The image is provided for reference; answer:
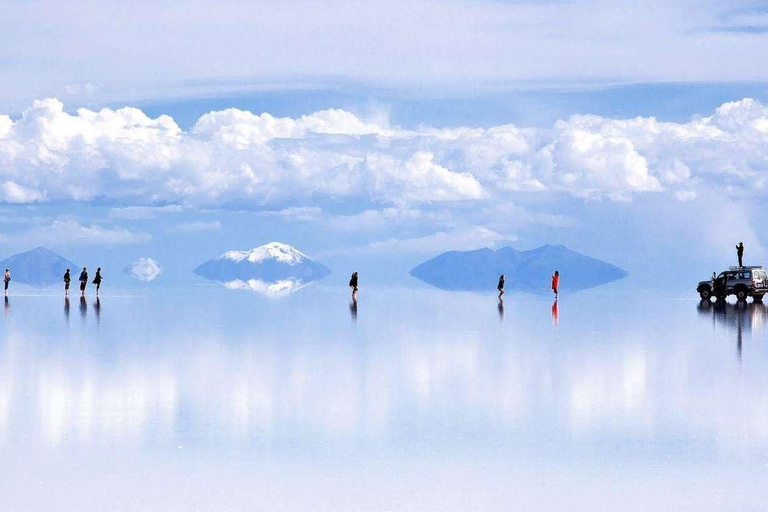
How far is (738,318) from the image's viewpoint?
46719 millimetres

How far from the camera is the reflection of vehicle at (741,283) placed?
67.4 metres

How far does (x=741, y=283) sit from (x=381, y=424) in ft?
183

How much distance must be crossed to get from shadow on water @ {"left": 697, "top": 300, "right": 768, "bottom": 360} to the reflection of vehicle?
3.59 meters

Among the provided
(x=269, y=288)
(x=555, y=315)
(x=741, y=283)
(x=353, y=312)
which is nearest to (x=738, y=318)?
(x=555, y=315)

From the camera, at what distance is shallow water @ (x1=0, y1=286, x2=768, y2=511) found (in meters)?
11.9

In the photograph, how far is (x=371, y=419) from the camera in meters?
16.5

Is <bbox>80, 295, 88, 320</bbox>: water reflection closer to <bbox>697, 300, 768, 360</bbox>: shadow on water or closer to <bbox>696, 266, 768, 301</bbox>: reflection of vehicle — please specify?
<bbox>697, 300, 768, 360</bbox>: shadow on water

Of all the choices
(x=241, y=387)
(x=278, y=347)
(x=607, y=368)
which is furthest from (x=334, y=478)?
(x=278, y=347)

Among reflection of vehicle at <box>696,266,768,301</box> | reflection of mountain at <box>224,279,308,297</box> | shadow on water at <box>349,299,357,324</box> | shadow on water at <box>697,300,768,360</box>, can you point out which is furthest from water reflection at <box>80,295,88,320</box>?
reflection of vehicle at <box>696,266,768,301</box>

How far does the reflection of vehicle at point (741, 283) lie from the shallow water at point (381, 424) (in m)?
37.3

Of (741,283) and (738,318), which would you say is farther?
(741,283)

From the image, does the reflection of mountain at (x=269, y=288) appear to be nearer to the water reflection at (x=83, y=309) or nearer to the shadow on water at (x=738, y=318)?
the water reflection at (x=83, y=309)

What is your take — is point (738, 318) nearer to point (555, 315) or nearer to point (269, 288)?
A: point (555, 315)

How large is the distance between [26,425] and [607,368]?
1240cm
